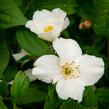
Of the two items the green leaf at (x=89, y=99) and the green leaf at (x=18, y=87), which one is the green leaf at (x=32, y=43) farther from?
the green leaf at (x=89, y=99)

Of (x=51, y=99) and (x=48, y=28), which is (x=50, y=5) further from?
(x=51, y=99)

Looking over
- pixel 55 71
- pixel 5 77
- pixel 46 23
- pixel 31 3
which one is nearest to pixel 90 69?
pixel 55 71

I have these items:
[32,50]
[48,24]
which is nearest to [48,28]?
[48,24]

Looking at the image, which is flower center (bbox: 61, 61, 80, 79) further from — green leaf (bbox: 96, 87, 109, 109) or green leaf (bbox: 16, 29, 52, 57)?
green leaf (bbox: 96, 87, 109, 109)

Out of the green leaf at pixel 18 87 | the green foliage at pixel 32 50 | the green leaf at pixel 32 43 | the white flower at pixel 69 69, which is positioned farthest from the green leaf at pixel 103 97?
the green leaf at pixel 18 87

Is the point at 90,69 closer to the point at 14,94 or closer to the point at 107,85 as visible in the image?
the point at 14,94

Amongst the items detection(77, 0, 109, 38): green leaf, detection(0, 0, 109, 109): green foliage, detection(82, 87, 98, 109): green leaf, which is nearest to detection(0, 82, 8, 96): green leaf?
detection(0, 0, 109, 109): green foliage
